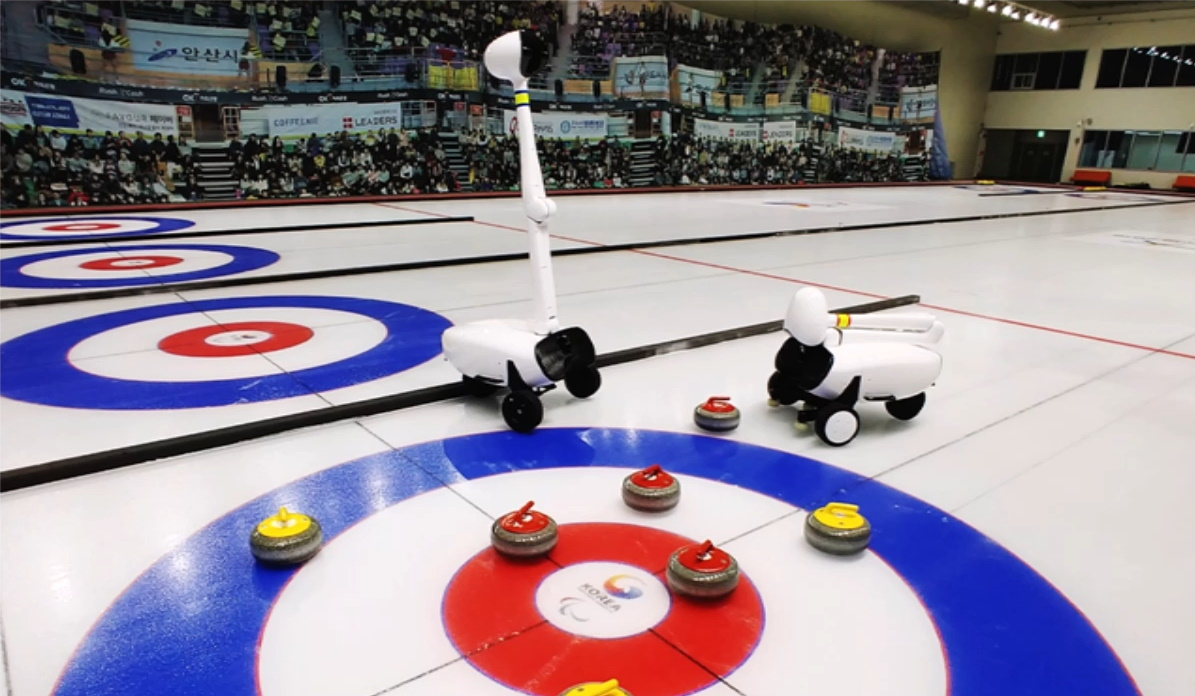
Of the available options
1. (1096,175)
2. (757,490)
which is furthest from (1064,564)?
(1096,175)

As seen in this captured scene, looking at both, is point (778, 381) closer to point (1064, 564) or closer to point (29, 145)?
point (1064, 564)

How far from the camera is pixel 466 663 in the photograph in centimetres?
131

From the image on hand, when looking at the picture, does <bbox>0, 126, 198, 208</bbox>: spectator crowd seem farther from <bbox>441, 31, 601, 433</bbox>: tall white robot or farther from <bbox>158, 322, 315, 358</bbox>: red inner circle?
<bbox>441, 31, 601, 433</bbox>: tall white robot

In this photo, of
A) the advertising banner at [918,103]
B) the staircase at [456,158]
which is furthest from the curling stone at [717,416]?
the advertising banner at [918,103]

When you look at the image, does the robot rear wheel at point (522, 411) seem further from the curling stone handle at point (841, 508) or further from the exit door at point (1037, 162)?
the exit door at point (1037, 162)

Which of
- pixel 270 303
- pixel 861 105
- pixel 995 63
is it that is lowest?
pixel 270 303

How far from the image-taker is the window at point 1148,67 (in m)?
20.2

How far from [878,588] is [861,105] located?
2075 cm

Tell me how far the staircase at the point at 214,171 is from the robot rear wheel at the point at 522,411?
1077cm

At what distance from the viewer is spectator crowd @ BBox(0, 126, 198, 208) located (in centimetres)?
964

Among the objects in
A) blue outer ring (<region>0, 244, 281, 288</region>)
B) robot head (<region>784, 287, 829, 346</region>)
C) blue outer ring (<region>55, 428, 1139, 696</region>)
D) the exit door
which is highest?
the exit door

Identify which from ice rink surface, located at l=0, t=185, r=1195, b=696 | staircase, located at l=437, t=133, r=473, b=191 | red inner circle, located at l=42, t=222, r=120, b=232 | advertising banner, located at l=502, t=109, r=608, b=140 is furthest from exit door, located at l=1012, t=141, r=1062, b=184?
red inner circle, located at l=42, t=222, r=120, b=232

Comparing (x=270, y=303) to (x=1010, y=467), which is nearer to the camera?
(x=1010, y=467)

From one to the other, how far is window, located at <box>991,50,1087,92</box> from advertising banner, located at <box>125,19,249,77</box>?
2329 cm
